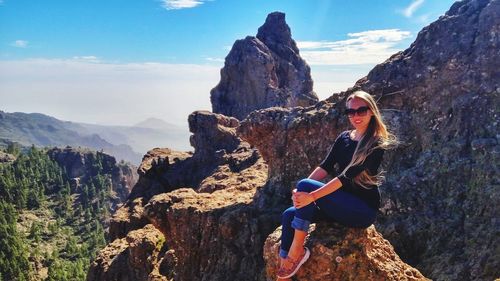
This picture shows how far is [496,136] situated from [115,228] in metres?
30.4

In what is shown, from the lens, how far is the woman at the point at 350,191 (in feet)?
29.1

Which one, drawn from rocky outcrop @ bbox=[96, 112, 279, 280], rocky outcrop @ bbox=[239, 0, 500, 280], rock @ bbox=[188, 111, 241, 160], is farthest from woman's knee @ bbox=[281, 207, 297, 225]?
rock @ bbox=[188, 111, 241, 160]

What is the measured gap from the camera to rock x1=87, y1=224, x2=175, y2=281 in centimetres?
2600

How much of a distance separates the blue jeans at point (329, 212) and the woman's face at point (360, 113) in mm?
1583

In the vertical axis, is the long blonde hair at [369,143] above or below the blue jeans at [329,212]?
above

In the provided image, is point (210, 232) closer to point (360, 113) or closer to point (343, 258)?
point (343, 258)

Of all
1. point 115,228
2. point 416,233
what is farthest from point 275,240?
point 115,228

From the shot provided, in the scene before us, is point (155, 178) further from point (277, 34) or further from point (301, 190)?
point (277, 34)

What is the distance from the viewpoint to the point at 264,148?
26219mm

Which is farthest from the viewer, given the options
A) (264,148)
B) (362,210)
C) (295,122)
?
(264,148)

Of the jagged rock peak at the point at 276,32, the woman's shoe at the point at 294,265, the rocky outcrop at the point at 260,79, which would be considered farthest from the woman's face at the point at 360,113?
the jagged rock peak at the point at 276,32

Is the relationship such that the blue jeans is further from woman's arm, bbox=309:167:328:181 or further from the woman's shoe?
woman's arm, bbox=309:167:328:181

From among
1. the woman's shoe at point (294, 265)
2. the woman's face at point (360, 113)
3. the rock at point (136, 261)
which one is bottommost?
the rock at point (136, 261)

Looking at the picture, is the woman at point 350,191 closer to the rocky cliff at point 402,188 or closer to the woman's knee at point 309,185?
the woman's knee at point 309,185
